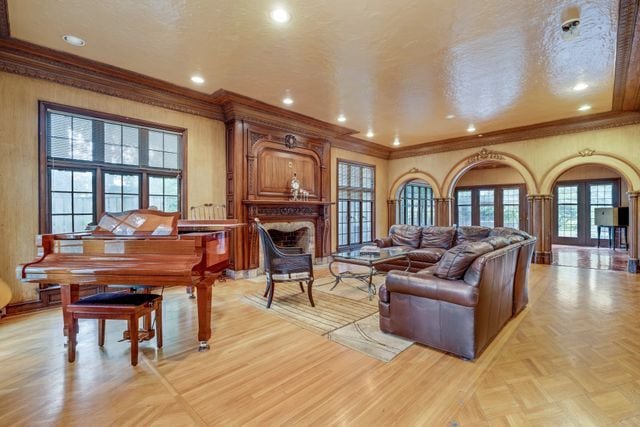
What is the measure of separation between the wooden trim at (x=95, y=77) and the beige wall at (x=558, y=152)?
6.37 metres

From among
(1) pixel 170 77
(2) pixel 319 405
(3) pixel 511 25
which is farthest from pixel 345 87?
(2) pixel 319 405

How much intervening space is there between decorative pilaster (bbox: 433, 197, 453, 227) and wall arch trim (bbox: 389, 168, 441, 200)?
0.18 metres

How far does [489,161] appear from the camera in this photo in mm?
7727

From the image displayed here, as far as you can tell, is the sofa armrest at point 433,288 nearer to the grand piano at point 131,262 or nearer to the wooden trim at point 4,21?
the grand piano at point 131,262

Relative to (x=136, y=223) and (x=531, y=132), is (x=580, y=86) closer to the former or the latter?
(x=531, y=132)

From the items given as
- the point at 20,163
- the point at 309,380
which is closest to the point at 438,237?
the point at 309,380

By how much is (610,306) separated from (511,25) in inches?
145

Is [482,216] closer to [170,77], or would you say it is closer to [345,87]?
[345,87]

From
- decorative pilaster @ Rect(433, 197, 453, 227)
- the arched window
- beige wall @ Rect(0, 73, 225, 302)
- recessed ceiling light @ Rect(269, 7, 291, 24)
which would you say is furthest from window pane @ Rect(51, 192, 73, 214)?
decorative pilaster @ Rect(433, 197, 453, 227)

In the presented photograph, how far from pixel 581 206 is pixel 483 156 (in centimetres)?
530

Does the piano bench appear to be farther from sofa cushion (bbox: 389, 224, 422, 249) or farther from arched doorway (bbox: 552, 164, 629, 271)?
arched doorway (bbox: 552, 164, 629, 271)

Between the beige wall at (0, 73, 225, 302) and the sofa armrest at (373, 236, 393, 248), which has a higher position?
the beige wall at (0, 73, 225, 302)

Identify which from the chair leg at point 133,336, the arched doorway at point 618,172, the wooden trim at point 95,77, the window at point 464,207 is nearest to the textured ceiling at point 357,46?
the wooden trim at point 95,77

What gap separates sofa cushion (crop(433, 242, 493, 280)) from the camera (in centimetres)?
258
